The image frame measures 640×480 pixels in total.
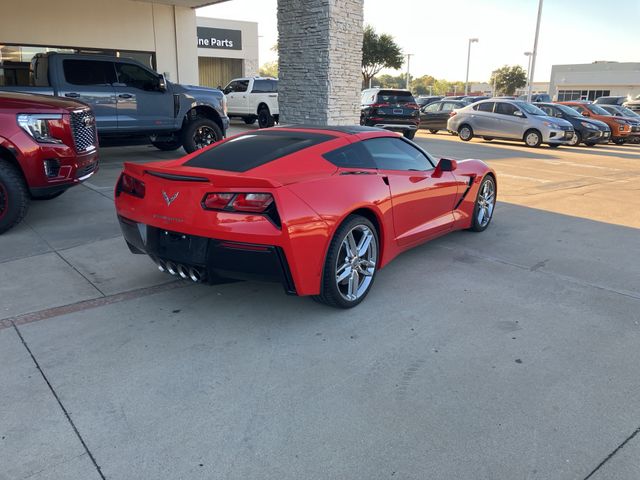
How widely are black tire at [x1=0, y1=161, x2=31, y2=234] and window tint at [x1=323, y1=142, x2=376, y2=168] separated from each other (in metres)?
3.76

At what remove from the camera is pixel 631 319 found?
13.1 feet

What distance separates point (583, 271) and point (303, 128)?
10.1 feet

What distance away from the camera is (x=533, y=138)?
17719 millimetres

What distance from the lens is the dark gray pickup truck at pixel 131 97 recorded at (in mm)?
9492

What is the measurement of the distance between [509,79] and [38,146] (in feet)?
282

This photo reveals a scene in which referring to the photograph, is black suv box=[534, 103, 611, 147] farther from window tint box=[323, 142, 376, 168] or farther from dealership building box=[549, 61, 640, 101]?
dealership building box=[549, 61, 640, 101]

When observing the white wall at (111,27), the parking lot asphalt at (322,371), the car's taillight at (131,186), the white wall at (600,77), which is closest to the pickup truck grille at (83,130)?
the parking lot asphalt at (322,371)

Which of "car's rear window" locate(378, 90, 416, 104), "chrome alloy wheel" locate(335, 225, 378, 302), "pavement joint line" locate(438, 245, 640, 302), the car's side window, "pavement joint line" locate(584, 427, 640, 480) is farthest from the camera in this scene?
the car's side window

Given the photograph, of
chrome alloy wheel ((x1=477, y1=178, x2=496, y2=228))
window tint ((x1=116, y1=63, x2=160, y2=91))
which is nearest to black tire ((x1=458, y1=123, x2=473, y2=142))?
window tint ((x1=116, y1=63, x2=160, y2=91))

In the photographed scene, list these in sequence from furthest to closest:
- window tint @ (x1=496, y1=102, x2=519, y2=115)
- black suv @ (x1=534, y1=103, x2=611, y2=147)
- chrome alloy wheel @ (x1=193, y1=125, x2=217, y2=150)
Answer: black suv @ (x1=534, y1=103, x2=611, y2=147), window tint @ (x1=496, y1=102, x2=519, y2=115), chrome alloy wheel @ (x1=193, y1=125, x2=217, y2=150)

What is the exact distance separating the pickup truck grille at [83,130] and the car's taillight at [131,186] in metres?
2.44

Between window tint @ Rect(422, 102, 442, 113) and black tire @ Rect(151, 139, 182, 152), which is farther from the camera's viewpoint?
window tint @ Rect(422, 102, 442, 113)

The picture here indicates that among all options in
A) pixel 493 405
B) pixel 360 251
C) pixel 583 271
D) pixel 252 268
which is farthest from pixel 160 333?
pixel 583 271

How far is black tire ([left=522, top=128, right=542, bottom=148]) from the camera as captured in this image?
17562 millimetres
